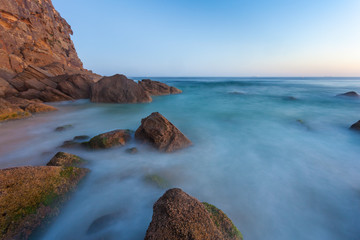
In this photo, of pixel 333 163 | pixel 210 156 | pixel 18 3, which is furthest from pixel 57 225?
pixel 18 3

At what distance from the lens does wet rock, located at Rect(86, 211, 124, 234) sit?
201 cm

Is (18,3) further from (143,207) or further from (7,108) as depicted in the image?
(143,207)

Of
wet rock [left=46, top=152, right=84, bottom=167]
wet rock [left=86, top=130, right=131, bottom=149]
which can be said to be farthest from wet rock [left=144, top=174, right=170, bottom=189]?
wet rock [left=86, top=130, right=131, bottom=149]

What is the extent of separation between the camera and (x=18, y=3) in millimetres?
13891

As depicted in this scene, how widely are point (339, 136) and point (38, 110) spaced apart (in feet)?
38.5

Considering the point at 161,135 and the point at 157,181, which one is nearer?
the point at 157,181

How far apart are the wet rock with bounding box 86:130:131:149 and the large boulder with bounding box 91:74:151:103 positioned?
23.0 ft

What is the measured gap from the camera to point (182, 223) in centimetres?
144

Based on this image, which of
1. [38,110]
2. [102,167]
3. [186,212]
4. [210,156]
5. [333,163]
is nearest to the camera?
[186,212]

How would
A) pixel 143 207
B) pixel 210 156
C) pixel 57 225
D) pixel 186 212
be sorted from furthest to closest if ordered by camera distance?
pixel 210 156 → pixel 143 207 → pixel 57 225 → pixel 186 212

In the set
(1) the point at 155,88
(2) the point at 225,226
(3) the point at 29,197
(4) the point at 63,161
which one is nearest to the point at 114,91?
(1) the point at 155,88

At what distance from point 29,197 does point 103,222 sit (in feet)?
2.98

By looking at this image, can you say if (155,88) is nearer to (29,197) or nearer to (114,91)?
(114,91)

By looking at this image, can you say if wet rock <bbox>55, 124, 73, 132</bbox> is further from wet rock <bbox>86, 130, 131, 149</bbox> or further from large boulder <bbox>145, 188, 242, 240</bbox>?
large boulder <bbox>145, 188, 242, 240</bbox>
